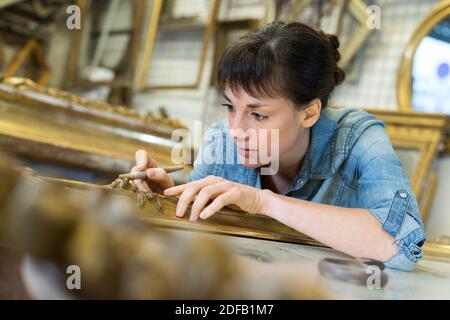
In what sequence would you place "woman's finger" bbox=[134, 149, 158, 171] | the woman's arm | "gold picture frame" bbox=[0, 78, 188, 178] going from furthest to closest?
"gold picture frame" bbox=[0, 78, 188, 178] < "woman's finger" bbox=[134, 149, 158, 171] < the woman's arm

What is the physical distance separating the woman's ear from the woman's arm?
203 mm

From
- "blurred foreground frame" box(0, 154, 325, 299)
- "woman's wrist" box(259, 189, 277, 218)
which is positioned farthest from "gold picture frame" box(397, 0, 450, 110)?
"blurred foreground frame" box(0, 154, 325, 299)

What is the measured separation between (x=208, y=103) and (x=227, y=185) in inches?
66.2

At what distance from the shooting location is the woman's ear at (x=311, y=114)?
855 millimetres

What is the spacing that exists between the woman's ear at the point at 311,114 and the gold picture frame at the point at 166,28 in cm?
147

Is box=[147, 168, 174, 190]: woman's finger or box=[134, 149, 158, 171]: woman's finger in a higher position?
box=[134, 149, 158, 171]: woman's finger

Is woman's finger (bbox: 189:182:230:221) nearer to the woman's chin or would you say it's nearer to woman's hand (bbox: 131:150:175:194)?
woman's hand (bbox: 131:150:175:194)

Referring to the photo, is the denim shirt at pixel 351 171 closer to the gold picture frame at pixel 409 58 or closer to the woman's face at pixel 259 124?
the woman's face at pixel 259 124

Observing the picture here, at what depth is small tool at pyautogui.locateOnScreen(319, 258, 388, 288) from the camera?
360 mm

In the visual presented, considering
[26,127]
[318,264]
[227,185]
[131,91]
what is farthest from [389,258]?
[131,91]

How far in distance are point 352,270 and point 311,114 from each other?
0.51m

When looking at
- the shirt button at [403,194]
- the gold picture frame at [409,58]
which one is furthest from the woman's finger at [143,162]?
the gold picture frame at [409,58]

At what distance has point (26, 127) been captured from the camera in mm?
1344
